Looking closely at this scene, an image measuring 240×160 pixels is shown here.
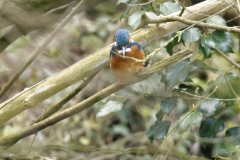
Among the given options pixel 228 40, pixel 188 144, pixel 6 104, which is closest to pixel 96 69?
pixel 6 104

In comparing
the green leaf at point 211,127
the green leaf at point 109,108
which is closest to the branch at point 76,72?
the green leaf at point 109,108

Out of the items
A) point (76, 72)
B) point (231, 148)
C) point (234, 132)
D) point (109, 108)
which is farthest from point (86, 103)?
point (234, 132)

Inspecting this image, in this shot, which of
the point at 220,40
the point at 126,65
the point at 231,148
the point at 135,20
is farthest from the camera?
the point at 126,65

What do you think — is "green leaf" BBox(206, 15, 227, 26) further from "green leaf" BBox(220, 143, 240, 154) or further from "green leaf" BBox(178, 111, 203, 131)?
"green leaf" BBox(220, 143, 240, 154)

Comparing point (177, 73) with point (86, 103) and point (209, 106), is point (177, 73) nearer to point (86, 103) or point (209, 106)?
point (209, 106)

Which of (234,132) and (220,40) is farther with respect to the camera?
(234,132)

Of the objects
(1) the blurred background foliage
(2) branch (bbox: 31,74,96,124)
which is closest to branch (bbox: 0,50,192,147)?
(1) the blurred background foliage
